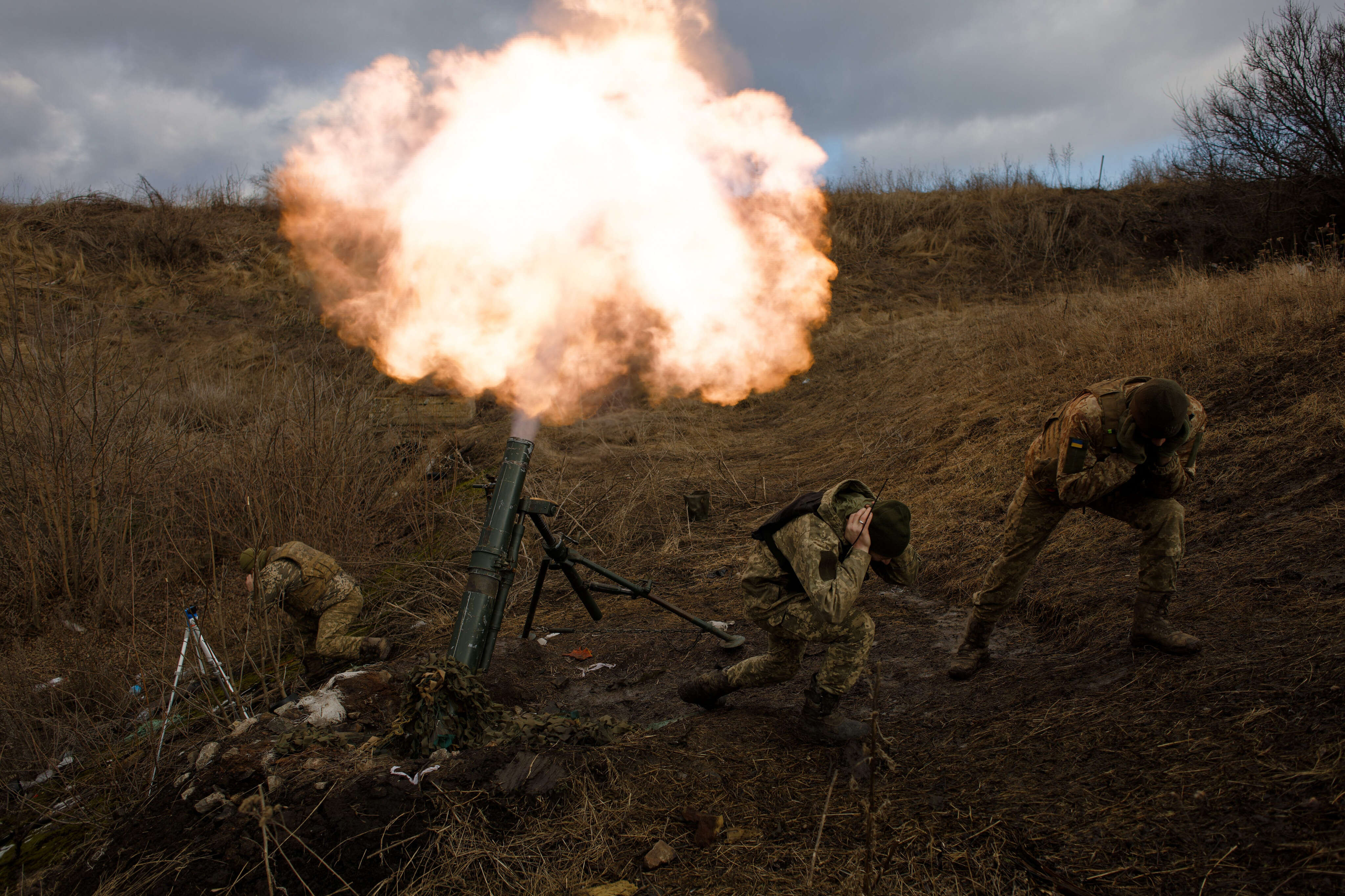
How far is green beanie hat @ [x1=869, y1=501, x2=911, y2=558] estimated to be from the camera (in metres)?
3.32

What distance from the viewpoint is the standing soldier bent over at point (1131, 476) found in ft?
11.3

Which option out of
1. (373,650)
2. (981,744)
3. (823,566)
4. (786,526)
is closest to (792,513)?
(786,526)

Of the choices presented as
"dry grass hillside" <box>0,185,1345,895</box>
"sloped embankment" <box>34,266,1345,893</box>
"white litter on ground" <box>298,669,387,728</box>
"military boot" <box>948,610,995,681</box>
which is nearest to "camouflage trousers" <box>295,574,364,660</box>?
"dry grass hillside" <box>0,185,1345,895</box>

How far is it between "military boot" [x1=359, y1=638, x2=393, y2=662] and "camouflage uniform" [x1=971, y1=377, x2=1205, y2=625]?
4.18 meters

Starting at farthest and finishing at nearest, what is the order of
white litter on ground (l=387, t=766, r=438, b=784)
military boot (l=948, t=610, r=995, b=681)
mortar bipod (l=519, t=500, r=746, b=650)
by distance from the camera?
1. military boot (l=948, t=610, r=995, b=681)
2. mortar bipod (l=519, t=500, r=746, b=650)
3. white litter on ground (l=387, t=766, r=438, b=784)

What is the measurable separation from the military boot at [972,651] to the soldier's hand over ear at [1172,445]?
1.24m

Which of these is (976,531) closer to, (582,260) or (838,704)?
(838,704)

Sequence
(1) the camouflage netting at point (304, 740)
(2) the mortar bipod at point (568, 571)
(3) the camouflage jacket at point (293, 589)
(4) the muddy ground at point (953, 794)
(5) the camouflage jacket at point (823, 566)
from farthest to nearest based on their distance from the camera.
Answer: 1. (3) the camouflage jacket at point (293, 589)
2. (2) the mortar bipod at point (568, 571)
3. (5) the camouflage jacket at point (823, 566)
4. (1) the camouflage netting at point (304, 740)
5. (4) the muddy ground at point (953, 794)

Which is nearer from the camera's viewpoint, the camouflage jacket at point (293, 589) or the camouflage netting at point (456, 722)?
the camouflage netting at point (456, 722)

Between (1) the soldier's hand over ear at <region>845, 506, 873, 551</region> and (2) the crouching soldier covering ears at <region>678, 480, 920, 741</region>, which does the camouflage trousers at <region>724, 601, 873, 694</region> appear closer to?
(2) the crouching soldier covering ears at <region>678, 480, 920, 741</region>

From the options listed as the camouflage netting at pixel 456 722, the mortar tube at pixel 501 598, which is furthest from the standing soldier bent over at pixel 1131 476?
the mortar tube at pixel 501 598

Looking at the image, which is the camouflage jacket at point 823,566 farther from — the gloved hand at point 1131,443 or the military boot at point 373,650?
the military boot at point 373,650

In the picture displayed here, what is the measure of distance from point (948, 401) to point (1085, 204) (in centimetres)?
1318

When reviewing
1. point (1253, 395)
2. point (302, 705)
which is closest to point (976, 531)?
point (1253, 395)
